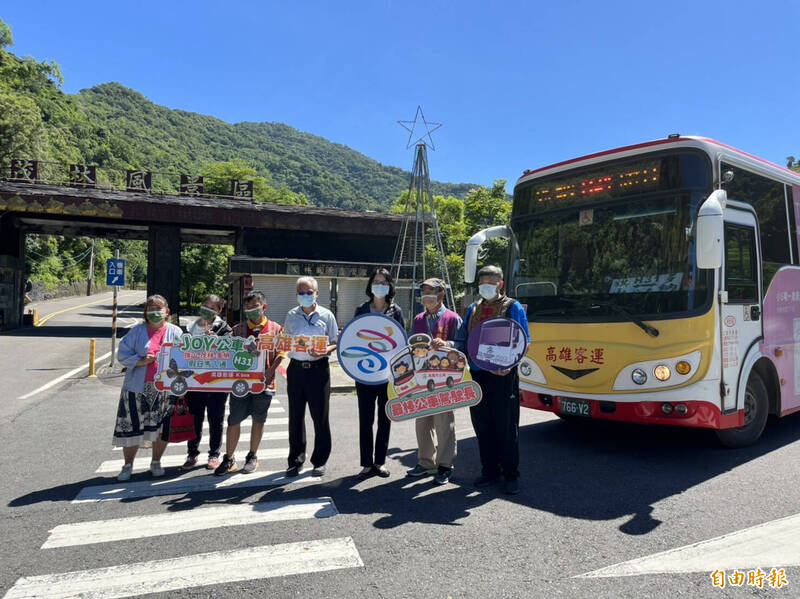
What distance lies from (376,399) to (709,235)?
3.58 meters

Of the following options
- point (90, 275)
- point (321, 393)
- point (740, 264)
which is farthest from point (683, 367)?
point (90, 275)

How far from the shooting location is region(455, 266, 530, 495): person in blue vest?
512 cm

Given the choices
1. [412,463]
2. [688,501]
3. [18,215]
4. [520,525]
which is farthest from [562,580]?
[18,215]

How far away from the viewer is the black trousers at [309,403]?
541cm

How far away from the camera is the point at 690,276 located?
5.56m

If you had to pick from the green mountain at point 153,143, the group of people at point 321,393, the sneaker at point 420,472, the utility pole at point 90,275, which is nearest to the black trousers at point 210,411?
the group of people at point 321,393

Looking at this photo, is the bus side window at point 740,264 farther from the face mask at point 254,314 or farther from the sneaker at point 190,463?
the sneaker at point 190,463

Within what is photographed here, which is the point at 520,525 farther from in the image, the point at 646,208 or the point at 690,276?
the point at 646,208

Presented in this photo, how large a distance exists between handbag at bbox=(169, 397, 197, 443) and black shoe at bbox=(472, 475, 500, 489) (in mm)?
3002

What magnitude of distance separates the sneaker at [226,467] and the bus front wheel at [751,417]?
17.9ft

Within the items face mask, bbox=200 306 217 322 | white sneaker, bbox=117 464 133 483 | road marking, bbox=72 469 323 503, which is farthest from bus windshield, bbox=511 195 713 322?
white sneaker, bbox=117 464 133 483

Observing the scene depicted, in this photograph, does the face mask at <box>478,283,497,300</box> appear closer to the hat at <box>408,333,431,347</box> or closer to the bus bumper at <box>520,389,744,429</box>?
the hat at <box>408,333,431,347</box>

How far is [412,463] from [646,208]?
3.83m

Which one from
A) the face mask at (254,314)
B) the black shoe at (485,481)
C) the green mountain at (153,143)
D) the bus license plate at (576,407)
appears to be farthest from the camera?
the green mountain at (153,143)
